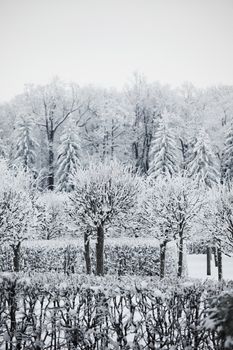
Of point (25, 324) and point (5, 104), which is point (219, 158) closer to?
point (5, 104)

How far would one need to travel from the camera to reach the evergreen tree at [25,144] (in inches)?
1457

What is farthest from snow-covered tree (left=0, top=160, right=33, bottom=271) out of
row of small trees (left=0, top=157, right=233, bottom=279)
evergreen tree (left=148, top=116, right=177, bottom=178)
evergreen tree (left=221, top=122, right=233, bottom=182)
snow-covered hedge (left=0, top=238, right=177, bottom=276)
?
evergreen tree (left=221, top=122, right=233, bottom=182)

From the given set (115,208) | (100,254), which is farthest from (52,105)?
(100,254)

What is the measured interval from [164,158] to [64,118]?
46.5 feet

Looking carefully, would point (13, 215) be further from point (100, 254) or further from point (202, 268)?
point (202, 268)

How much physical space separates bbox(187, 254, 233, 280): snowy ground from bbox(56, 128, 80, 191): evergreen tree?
1469 centimetres

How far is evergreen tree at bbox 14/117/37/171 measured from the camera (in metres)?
37.0

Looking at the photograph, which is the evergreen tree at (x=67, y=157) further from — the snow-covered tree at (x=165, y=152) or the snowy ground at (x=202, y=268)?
the snowy ground at (x=202, y=268)

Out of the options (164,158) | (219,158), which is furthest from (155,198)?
(219,158)

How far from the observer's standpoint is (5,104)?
45375mm

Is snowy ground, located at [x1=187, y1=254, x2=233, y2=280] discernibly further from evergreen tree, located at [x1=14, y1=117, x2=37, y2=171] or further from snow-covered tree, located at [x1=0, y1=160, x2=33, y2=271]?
evergreen tree, located at [x1=14, y1=117, x2=37, y2=171]

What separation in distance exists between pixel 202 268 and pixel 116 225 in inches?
474

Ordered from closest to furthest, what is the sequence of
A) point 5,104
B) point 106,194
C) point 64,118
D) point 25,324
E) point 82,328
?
1. point 82,328
2. point 25,324
3. point 106,194
4. point 64,118
5. point 5,104

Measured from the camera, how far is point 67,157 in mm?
35750
